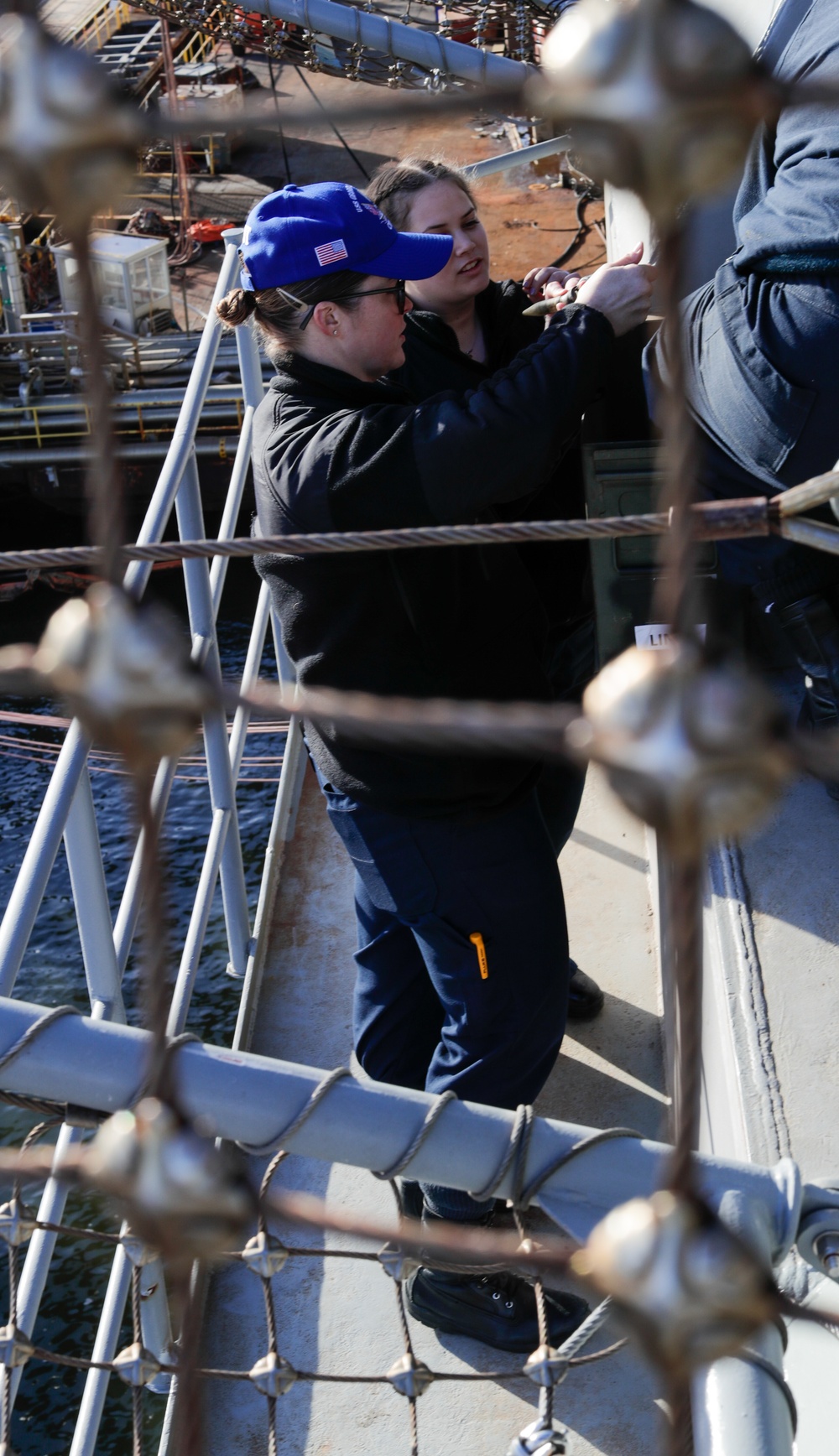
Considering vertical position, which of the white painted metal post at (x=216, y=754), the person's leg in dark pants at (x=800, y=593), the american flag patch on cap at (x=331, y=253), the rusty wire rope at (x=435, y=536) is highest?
the rusty wire rope at (x=435, y=536)

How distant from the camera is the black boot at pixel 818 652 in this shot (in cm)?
195

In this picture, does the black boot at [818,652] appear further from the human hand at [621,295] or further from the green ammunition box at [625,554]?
the human hand at [621,295]

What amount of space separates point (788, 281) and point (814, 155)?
157 mm

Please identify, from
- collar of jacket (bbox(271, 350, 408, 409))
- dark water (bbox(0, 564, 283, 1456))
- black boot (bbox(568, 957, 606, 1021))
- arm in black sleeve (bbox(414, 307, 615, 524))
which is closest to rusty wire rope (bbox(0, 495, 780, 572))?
arm in black sleeve (bbox(414, 307, 615, 524))

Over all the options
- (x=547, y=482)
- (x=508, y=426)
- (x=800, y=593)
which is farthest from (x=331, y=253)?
(x=800, y=593)

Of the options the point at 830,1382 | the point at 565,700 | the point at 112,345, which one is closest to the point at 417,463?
the point at 565,700

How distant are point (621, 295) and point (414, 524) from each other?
45cm

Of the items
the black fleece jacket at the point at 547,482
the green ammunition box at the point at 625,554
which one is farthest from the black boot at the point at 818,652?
the black fleece jacket at the point at 547,482

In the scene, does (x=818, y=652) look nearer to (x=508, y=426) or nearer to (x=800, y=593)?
(x=800, y=593)

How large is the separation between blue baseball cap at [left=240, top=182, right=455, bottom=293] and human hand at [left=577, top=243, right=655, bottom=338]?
222 mm

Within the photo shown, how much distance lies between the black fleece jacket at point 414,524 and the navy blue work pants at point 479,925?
0.05 m

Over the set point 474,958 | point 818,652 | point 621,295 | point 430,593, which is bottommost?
point 474,958

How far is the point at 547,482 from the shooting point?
195 cm

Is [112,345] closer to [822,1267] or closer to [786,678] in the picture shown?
[786,678]
